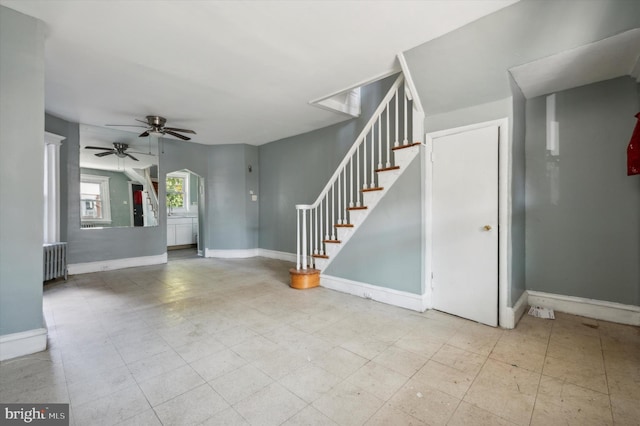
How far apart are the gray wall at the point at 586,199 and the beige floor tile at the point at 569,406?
170cm

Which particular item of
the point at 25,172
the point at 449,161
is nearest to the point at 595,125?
the point at 449,161

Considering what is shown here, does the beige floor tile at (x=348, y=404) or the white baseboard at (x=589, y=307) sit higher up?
the white baseboard at (x=589, y=307)

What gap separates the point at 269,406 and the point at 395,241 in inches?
88.8

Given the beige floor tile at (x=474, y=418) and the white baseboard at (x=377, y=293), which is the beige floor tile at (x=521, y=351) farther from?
the white baseboard at (x=377, y=293)

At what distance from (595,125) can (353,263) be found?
3104 mm

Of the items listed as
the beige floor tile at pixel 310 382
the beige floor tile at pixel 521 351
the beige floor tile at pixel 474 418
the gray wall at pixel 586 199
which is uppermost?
the gray wall at pixel 586 199

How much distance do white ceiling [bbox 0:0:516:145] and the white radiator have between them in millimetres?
2277

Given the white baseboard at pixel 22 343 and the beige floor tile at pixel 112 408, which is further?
the white baseboard at pixel 22 343

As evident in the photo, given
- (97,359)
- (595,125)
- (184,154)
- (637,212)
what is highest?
(184,154)

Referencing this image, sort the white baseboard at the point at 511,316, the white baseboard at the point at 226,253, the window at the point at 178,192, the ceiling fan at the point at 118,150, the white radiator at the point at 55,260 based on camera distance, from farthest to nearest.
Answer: the window at the point at 178,192
the white baseboard at the point at 226,253
the ceiling fan at the point at 118,150
the white radiator at the point at 55,260
the white baseboard at the point at 511,316

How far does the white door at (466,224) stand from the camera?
2760 millimetres

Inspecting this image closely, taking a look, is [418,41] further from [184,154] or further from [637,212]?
[184,154]

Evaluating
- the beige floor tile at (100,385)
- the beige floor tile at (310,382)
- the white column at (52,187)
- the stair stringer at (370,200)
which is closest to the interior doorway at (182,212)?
the white column at (52,187)

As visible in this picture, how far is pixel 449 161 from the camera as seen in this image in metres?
3.03
